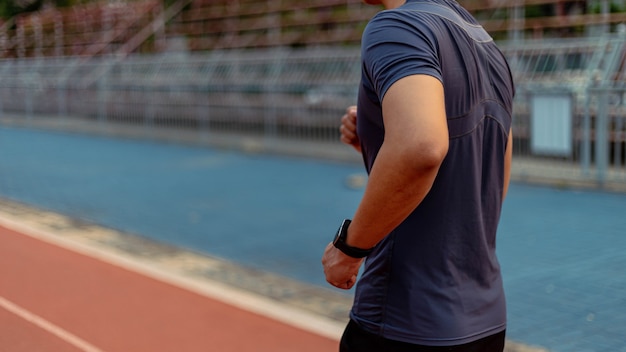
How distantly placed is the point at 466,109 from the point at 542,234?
6176 mm

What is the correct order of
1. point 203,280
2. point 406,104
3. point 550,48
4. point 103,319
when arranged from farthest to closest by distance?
1. point 550,48
2. point 203,280
3. point 103,319
4. point 406,104

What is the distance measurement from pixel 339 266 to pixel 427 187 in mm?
356

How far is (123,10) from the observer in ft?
95.2

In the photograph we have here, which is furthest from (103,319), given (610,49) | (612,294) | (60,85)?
(60,85)

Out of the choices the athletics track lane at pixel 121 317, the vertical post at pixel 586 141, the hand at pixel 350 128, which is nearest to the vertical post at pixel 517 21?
the vertical post at pixel 586 141

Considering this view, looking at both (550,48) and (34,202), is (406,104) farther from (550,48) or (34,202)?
(550,48)

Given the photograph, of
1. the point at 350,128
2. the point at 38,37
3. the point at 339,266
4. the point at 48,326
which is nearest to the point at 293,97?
the point at 48,326

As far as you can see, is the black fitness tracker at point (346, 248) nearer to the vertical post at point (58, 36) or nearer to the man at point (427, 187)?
the man at point (427, 187)

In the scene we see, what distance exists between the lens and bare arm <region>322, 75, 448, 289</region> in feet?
5.86

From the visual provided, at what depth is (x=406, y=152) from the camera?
180 cm

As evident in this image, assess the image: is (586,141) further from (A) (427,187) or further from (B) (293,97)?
(A) (427,187)

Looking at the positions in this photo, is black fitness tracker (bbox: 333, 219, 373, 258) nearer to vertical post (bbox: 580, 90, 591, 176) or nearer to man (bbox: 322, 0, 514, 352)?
man (bbox: 322, 0, 514, 352)

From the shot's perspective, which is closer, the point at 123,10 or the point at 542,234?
the point at 542,234

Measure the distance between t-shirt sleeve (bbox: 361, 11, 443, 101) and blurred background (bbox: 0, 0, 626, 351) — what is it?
11.0ft
